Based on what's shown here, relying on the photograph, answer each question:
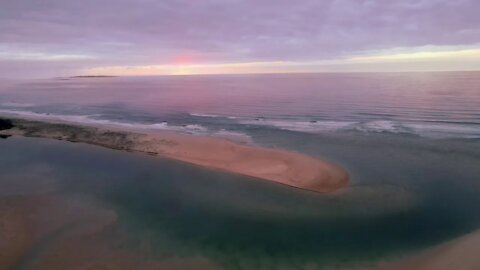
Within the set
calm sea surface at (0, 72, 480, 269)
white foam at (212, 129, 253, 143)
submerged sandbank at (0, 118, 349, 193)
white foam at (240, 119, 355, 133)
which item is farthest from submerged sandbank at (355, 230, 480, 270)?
white foam at (240, 119, 355, 133)

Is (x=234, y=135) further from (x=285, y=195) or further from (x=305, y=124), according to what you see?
(x=285, y=195)

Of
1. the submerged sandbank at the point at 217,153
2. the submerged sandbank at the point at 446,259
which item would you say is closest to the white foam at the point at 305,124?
the submerged sandbank at the point at 217,153

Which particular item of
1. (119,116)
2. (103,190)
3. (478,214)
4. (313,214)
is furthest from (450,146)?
(119,116)

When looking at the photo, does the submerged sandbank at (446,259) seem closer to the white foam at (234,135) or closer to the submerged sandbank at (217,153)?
the submerged sandbank at (217,153)

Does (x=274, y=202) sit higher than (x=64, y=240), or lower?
higher

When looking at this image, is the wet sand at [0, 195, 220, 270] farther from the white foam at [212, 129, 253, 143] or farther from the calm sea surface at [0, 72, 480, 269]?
the white foam at [212, 129, 253, 143]

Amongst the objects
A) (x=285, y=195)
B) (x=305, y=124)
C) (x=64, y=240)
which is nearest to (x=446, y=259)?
(x=285, y=195)
